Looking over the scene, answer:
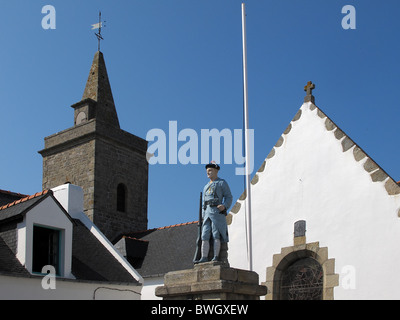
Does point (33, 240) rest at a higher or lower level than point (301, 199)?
lower

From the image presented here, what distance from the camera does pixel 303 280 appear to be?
15.2 m

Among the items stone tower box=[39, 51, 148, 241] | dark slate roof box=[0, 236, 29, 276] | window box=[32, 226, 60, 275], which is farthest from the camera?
stone tower box=[39, 51, 148, 241]

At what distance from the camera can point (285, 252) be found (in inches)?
608

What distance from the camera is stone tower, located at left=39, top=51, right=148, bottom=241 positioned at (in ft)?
96.2

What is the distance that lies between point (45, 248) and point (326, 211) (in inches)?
277

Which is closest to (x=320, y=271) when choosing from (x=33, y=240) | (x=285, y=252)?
(x=285, y=252)

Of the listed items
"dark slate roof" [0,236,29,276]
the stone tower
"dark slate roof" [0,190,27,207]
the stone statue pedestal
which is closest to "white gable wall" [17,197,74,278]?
"dark slate roof" [0,236,29,276]

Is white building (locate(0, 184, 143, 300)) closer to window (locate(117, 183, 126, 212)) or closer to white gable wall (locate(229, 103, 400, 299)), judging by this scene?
white gable wall (locate(229, 103, 400, 299))

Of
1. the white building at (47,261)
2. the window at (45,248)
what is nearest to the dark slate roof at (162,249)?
the white building at (47,261)

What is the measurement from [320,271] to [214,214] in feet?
17.2

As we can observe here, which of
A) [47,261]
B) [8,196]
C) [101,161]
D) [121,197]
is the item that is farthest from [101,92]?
[47,261]

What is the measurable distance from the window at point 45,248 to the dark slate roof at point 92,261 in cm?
73

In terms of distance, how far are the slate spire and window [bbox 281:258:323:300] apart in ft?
57.5
